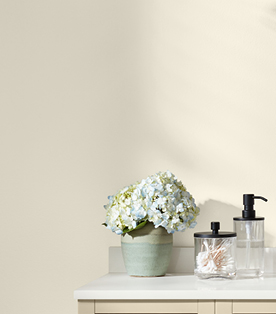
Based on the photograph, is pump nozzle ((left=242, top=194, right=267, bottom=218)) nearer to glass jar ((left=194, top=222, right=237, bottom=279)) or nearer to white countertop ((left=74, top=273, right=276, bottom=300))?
glass jar ((left=194, top=222, right=237, bottom=279))

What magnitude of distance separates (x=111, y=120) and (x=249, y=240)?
630 millimetres

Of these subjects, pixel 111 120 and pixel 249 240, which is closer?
pixel 249 240

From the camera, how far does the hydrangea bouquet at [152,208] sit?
154 cm

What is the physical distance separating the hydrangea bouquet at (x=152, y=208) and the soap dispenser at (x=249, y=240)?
0.17 metres

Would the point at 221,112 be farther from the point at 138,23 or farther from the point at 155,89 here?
the point at 138,23

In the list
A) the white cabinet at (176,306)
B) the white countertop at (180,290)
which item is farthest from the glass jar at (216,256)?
Answer: the white cabinet at (176,306)

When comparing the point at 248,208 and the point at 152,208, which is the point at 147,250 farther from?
the point at 248,208

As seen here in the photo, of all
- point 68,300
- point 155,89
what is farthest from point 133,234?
point 155,89

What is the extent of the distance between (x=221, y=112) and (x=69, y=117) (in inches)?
21.3

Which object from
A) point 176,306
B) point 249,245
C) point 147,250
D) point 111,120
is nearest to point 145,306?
point 176,306

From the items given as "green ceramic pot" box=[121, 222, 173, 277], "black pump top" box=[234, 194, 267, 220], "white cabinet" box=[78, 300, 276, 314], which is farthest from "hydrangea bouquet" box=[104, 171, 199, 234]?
"white cabinet" box=[78, 300, 276, 314]

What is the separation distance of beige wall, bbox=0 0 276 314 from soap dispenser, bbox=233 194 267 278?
0.13 metres

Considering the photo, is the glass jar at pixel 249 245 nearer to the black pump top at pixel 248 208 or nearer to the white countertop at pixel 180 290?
the black pump top at pixel 248 208

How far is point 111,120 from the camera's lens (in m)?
1.80
